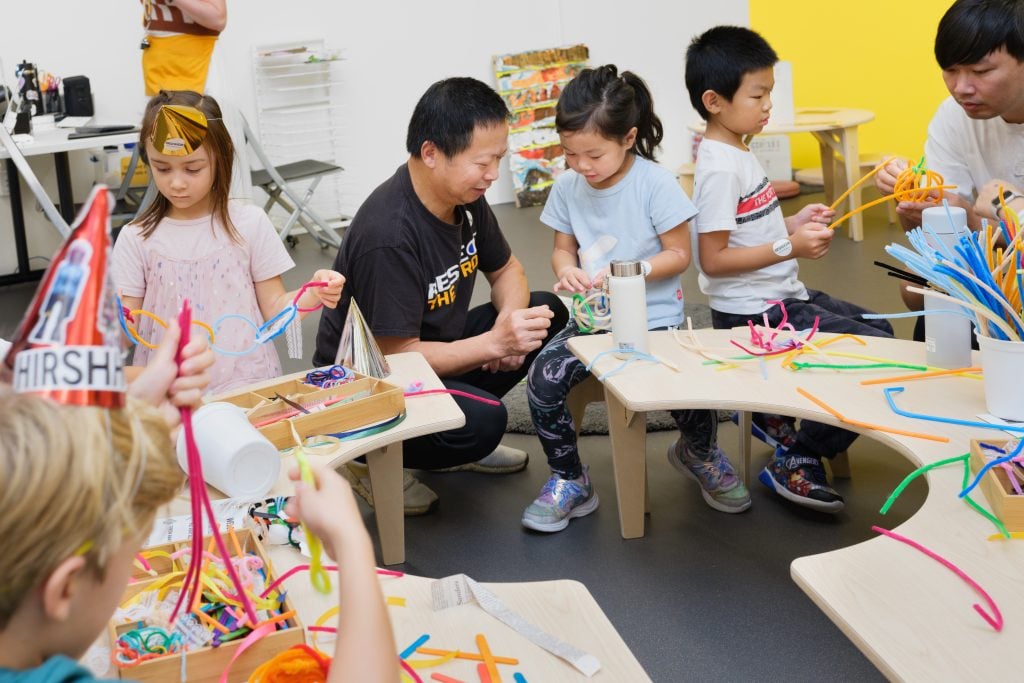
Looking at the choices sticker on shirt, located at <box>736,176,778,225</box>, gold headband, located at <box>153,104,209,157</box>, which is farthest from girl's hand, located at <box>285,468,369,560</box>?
sticker on shirt, located at <box>736,176,778,225</box>

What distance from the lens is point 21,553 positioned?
0.79m

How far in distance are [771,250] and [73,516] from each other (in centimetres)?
225

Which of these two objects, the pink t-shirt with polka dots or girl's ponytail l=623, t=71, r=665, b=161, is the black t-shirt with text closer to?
the pink t-shirt with polka dots

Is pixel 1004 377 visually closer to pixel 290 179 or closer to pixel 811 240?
pixel 811 240

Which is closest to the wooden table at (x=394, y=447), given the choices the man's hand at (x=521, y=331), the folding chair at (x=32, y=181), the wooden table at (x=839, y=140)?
the man's hand at (x=521, y=331)

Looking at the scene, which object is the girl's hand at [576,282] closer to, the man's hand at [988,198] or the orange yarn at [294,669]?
the man's hand at [988,198]

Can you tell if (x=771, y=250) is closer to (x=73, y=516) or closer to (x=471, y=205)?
(x=471, y=205)

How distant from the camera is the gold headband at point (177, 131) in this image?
2365 millimetres

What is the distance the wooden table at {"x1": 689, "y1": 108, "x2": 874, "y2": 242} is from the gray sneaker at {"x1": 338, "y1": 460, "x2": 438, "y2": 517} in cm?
310

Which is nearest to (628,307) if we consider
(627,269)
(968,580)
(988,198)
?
(627,269)

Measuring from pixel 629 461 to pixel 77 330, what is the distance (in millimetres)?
1849

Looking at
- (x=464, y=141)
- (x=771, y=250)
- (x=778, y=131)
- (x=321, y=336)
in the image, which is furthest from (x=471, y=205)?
(x=778, y=131)

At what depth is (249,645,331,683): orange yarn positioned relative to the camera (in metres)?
1.22

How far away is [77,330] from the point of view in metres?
0.90
